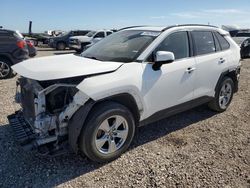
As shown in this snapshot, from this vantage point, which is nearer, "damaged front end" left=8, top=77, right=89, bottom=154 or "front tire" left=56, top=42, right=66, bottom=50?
"damaged front end" left=8, top=77, right=89, bottom=154

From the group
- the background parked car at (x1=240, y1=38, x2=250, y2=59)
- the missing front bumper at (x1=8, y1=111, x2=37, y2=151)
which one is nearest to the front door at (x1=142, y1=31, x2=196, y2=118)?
the missing front bumper at (x1=8, y1=111, x2=37, y2=151)

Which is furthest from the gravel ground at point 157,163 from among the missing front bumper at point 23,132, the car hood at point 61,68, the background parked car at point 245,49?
the background parked car at point 245,49

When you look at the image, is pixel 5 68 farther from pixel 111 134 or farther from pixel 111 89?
pixel 111 89

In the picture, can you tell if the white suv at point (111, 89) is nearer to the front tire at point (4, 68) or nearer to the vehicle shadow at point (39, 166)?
the vehicle shadow at point (39, 166)

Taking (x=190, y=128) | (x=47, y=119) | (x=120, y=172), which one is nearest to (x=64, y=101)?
(x=47, y=119)

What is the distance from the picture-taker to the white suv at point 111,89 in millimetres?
3309

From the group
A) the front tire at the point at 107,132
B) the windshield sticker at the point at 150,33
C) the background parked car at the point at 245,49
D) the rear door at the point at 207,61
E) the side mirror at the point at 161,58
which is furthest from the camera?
the background parked car at the point at 245,49

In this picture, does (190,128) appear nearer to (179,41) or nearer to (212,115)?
(212,115)

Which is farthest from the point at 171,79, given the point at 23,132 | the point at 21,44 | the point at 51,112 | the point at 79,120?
the point at 21,44

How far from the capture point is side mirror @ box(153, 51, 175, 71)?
12.3 feet

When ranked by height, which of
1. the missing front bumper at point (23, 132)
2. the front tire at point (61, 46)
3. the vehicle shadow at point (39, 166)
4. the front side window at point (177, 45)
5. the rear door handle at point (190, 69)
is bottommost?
the front tire at point (61, 46)

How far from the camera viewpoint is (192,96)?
4.68m

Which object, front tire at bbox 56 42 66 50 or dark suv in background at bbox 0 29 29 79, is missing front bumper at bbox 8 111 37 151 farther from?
front tire at bbox 56 42 66 50

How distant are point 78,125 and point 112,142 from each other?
0.63 m
